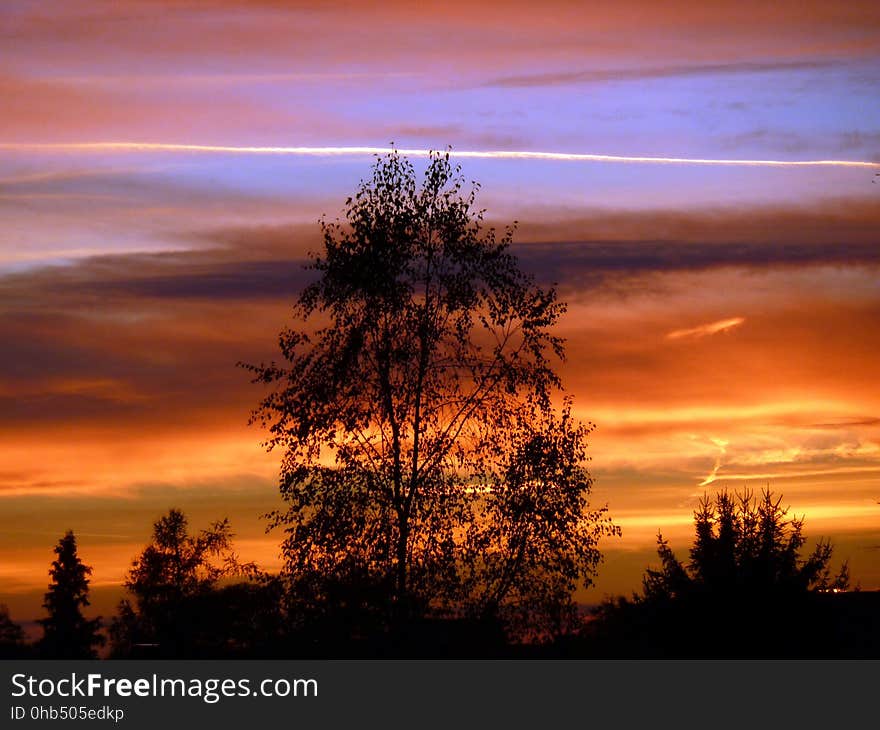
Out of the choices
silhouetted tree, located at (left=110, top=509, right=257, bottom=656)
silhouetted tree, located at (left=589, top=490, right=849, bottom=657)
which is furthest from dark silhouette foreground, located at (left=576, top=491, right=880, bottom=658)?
silhouetted tree, located at (left=110, top=509, right=257, bottom=656)

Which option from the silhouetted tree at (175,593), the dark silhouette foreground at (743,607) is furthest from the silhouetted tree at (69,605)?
the dark silhouette foreground at (743,607)

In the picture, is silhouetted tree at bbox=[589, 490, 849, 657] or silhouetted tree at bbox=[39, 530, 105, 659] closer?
silhouetted tree at bbox=[589, 490, 849, 657]

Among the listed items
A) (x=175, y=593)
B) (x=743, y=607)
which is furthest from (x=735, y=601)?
(x=175, y=593)

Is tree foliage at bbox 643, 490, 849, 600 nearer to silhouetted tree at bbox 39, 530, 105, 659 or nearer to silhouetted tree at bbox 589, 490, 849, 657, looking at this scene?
silhouetted tree at bbox 589, 490, 849, 657

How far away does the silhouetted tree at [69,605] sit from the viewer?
7738 cm

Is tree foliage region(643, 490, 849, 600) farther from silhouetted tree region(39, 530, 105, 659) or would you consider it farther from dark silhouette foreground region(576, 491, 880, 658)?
silhouetted tree region(39, 530, 105, 659)

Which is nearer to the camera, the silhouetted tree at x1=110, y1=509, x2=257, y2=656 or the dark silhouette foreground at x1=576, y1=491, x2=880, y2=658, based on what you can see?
the dark silhouette foreground at x1=576, y1=491, x2=880, y2=658

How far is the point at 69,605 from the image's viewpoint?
7881cm

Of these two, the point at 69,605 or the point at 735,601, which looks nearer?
the point at 735,601

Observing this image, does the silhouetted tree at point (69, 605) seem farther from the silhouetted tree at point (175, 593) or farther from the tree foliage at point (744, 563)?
the tree foliage at point (744, 563)

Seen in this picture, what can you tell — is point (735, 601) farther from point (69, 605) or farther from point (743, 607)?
point (69, 605)

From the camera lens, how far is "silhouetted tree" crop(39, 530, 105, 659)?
254 ft
